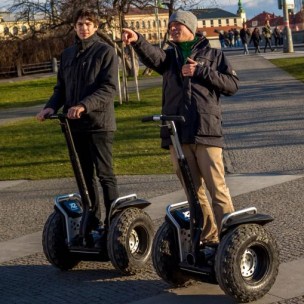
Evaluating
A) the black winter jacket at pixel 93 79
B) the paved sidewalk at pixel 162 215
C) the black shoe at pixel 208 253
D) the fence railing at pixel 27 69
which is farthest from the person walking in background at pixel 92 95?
the fence railing at pixel 27 69

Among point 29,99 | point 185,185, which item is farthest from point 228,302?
point 29,99

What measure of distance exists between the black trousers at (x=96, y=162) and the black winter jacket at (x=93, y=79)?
0.24 feet

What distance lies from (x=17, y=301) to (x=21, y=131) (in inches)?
514

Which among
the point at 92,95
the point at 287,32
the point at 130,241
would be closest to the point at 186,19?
A: the point at 92,95

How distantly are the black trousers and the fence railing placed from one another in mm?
53446

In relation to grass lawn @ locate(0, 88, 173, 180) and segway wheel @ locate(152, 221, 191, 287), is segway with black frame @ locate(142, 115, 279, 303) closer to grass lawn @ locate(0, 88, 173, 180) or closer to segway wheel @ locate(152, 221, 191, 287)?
segway wheel @ locate(152, 221, 191, 287)

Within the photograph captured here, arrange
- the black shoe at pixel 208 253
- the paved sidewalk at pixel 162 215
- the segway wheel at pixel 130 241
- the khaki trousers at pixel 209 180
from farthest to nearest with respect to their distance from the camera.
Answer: the segway wheel at pixel 130 241 < the paved sidewalk at pixel 162 215 < the khaki trousers at pixel 209 180 < the black shoe at pixel 208 253

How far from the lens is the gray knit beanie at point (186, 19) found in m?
5.76

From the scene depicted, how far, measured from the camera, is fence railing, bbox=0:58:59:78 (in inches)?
2360

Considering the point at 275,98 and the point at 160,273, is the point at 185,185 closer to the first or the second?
the point at 160,273

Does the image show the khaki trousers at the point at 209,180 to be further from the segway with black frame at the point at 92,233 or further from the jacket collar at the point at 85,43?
the jacket collar at the point at 85,43

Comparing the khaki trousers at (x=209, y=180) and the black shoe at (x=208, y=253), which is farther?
the khaki trousers at (x=209, y=180)

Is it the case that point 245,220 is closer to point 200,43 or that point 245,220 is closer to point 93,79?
point 200,43

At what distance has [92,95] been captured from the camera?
21.2 ft
